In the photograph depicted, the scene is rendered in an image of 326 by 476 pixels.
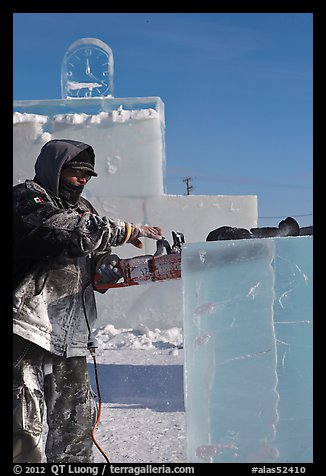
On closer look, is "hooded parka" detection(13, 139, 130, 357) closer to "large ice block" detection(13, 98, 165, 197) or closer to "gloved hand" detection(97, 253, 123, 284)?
"gloved hand" detection(97, 253, 123, 284)

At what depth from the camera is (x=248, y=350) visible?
2.25 m

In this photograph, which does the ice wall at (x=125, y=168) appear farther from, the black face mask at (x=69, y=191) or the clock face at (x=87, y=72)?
the black face mask at (x=69, y=191)

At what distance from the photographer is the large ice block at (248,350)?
224 cm

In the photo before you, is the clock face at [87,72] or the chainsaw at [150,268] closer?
the chainsaw at [150,268]

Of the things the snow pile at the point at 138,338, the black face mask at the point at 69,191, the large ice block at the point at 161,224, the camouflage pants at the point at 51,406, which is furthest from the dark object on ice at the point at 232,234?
the large ice block at the point at 161,224

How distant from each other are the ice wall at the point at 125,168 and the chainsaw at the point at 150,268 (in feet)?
13.8

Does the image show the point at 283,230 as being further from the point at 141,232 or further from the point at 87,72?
the point at 87,72

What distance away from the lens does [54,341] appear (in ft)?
8.34

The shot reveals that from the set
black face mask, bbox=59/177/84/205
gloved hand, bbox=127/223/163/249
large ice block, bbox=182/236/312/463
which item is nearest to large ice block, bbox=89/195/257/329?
black face mask, bbox=59/177/84/205

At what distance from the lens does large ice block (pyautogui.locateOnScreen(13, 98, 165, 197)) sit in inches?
279

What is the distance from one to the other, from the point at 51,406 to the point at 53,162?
1.06 m

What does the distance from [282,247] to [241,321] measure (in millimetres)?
319

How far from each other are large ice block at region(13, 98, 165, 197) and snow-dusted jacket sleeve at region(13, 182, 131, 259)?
4660 millimetres

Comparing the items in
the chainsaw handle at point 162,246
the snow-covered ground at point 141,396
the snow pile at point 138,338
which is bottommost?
the snow-covered ground at point 141,396
